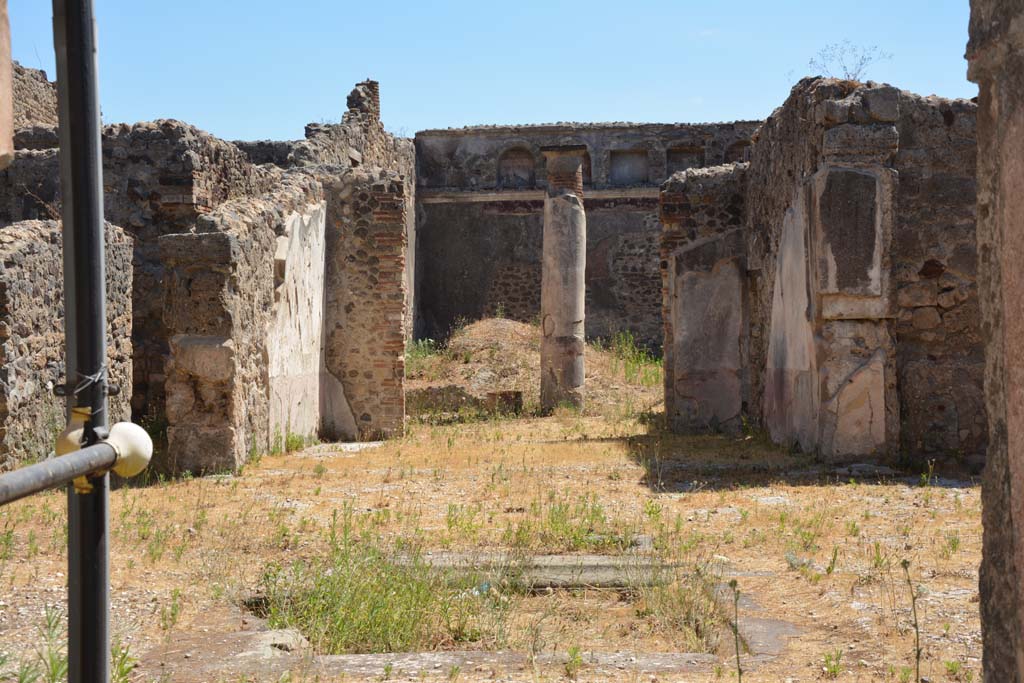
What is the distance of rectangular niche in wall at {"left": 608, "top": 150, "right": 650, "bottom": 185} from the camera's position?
22984 millimetres

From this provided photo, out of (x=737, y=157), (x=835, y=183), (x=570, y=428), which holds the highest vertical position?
(x=737, y=157)

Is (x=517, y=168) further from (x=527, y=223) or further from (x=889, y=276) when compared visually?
(x=889, y=276)

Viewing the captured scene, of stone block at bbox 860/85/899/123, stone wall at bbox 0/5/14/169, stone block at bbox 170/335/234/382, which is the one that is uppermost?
stone block at bbox 860/85/899/123

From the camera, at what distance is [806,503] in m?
7.23

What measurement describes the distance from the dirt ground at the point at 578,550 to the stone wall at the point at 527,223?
1220 centimetres

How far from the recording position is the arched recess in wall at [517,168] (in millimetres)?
23125

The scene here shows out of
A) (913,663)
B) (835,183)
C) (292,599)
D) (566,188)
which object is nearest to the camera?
(913,663)

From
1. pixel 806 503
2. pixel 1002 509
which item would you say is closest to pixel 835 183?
pixel 806 503

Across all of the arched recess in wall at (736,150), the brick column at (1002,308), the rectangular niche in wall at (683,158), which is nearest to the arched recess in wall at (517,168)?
the rectangular niche in wall at (683,158)

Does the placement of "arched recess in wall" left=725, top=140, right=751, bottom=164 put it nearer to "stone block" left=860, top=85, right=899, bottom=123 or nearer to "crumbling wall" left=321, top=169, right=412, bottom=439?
"crumbling wall" left=321, top=169, right=412, bottom=439

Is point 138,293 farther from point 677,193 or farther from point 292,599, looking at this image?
point 292,599

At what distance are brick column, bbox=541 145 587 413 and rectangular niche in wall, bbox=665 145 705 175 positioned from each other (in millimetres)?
6895

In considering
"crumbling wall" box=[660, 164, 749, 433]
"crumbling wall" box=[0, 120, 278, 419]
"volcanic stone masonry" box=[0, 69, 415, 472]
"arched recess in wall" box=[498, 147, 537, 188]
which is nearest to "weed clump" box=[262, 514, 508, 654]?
"volcanic stone masonry" box=[0, 69, 415, 472]

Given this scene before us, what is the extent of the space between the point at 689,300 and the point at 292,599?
8241 mm
